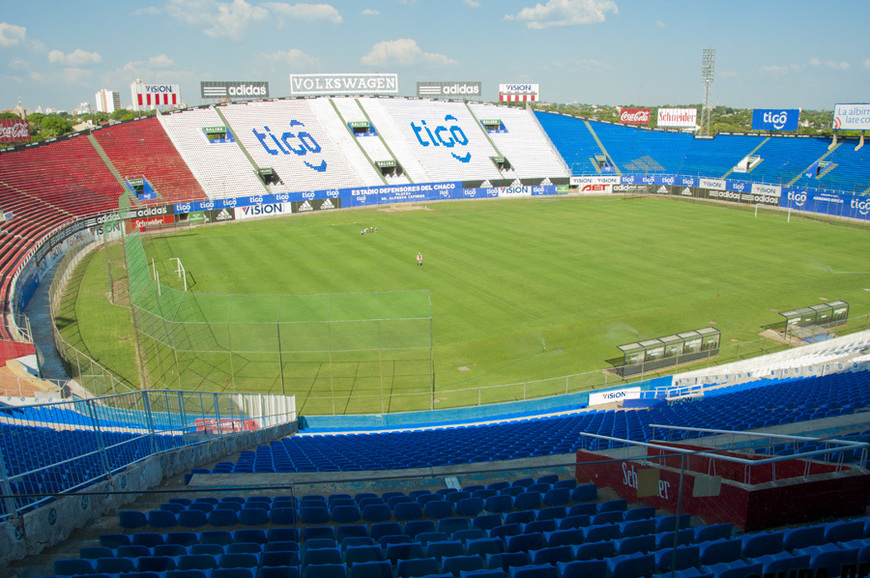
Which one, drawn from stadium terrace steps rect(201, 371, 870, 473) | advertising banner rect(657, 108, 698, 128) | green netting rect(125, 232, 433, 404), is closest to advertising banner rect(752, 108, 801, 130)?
advertising banner rect(657, 108, 698, 128)

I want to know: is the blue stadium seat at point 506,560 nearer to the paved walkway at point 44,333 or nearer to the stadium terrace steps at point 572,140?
the paved walkway at point 44,333

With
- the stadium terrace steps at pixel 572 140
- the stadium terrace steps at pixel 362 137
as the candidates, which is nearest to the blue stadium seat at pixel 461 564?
the stadium terrace steps at pixel 362 137

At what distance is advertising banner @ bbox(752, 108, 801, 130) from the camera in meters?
68.8

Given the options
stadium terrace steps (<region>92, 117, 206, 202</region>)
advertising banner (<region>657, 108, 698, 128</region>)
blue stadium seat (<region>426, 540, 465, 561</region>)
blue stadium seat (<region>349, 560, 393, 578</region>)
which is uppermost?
advertising banner (<region>657, 108, 698, 128</region>)

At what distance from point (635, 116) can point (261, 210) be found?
58.1 metres

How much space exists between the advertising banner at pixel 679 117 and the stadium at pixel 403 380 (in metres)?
16.7

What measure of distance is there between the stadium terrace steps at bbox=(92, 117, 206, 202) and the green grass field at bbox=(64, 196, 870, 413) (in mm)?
7801

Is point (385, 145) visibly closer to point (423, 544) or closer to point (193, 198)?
point (193, 198)

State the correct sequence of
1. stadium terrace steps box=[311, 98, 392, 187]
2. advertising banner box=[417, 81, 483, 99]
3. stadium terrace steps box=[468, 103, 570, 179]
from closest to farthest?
1. stadium terrace steps box=[311, 98, 392, 187]
2. stadium terrace steps box=[468, 103, 570, 179]
3. advertising banner box=[417, 81, 483, 99]

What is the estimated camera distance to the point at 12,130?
53.8 metres

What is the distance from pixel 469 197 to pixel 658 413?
55.0 meters

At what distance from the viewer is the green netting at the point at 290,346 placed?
2238cm

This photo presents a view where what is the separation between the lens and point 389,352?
25188 millimetres

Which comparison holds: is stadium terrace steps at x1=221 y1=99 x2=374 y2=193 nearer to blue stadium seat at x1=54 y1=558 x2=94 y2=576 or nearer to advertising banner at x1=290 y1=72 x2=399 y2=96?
advertising banner at x1=290 y1=72 x2=399 y2=96
